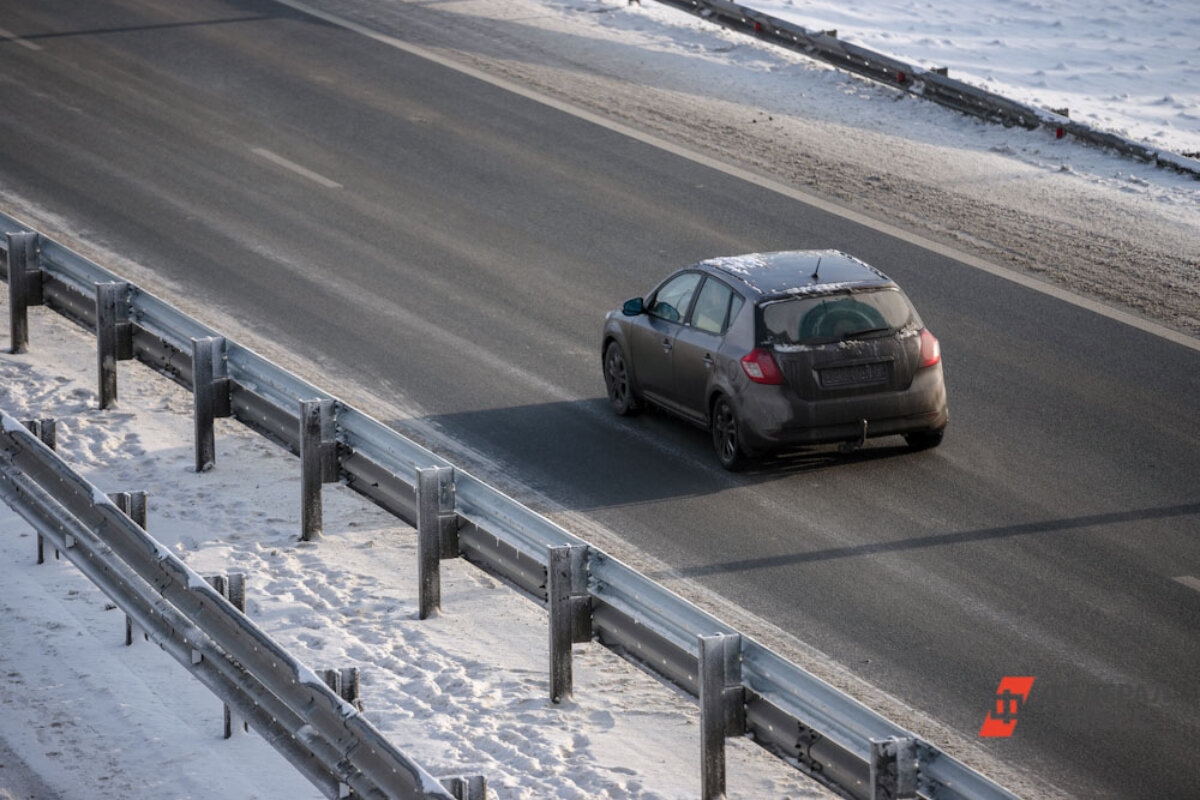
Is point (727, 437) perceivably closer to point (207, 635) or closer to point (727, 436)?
point (727, 436)

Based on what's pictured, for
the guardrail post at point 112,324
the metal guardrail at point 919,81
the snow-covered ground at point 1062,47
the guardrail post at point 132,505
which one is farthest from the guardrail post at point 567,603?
the snow-covered ground at point 1062,47

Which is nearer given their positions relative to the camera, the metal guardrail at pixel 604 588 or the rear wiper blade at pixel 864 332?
the metal guardrail at pixel 604 588

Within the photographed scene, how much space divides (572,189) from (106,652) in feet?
43.0

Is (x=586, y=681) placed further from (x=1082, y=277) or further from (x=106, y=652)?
(x=1082, y=277)

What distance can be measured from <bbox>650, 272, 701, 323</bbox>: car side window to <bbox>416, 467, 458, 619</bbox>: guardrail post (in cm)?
443

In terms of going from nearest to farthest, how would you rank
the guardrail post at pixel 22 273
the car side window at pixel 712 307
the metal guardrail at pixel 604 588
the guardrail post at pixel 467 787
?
the guardrail post at pixel 467 787 < the metal guardrail at pixel 604 588 < the car side window at pixel 712 307 < the guardrail post at pixel 22 273

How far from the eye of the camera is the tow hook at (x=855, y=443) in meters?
13.5

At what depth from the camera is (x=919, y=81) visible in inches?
1051

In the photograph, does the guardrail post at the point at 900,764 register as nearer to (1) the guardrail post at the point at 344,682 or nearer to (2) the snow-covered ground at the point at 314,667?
(2) the snow-covered ground at the point at 314,667

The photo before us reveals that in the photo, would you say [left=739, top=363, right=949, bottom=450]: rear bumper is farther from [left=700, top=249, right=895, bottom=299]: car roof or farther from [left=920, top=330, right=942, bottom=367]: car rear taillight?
[left=700, top=249, right=895, bottom=299]: car roof

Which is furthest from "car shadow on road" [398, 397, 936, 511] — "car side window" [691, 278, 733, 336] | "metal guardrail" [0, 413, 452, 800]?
"metal guardrail" [0, 413, 452, 800]

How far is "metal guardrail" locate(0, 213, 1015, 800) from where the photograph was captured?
295 inches

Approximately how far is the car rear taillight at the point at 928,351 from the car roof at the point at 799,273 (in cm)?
49

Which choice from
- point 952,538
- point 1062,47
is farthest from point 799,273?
point 1062,47
